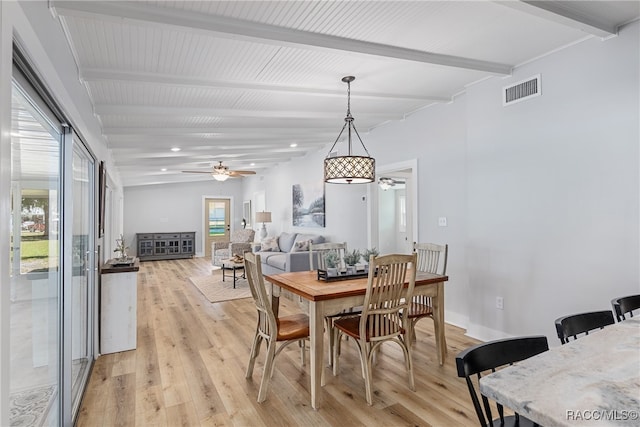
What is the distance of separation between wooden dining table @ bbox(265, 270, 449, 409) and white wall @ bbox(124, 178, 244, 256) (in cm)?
889

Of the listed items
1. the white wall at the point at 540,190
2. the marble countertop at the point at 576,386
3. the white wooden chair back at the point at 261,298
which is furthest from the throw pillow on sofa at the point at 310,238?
the marble countertop at the point at 576,386

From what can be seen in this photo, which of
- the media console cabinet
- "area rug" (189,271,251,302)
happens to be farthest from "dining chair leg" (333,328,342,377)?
the media console cabinet

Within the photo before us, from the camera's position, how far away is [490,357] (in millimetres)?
1239

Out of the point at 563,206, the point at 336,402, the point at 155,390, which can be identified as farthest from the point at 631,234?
the point at 155,390

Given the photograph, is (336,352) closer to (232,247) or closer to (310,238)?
(310,238)

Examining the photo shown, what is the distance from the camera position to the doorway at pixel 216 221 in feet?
37.5

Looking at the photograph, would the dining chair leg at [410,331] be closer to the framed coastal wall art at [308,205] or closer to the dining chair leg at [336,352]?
the dining chair leg at [336,352]

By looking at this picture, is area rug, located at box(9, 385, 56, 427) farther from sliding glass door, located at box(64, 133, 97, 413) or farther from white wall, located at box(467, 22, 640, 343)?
white wall, located at box(467, 22, 640, 343)

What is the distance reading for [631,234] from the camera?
2.54m

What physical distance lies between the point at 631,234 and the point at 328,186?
469 centimetres

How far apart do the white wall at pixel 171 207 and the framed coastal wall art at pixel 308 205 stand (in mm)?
4479

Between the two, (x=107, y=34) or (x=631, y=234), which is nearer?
(x=107, y=34)

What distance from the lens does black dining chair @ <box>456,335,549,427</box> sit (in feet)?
3.86

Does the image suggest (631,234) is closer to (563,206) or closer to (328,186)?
(563,206)
